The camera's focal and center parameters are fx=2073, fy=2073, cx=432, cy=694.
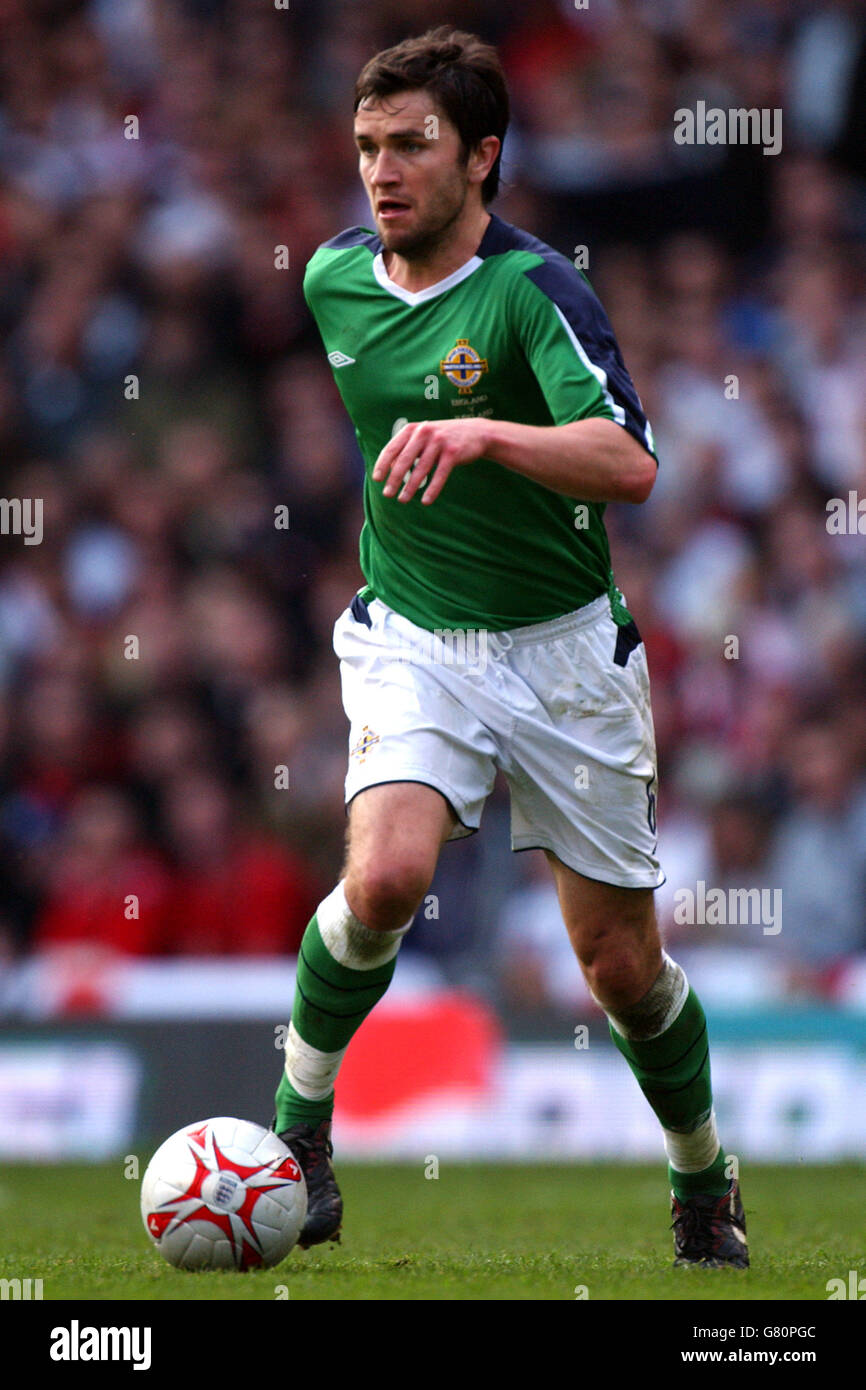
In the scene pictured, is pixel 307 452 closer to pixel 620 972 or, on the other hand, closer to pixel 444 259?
pixel 444 259

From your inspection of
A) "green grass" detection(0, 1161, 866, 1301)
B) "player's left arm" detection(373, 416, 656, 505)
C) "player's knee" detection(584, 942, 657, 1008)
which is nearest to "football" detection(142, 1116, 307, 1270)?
"green grass" detection(0, 1161, 866, 1301)

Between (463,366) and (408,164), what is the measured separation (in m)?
0.49

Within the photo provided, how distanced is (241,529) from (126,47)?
4.15 metres

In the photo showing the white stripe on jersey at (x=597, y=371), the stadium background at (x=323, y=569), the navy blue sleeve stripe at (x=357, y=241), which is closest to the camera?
the white stripe on jersey at (x=597, y=371)

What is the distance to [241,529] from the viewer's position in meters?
11.6

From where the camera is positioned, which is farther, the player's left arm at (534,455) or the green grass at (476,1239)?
the green grass at (476,1239)

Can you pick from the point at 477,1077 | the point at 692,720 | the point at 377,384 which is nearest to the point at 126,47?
the point at 692,720

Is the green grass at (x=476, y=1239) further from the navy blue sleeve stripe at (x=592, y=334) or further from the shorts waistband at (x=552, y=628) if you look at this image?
the navy blue sleeve stripe at (x=592, y=334)

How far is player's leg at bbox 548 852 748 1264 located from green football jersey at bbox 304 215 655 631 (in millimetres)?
689

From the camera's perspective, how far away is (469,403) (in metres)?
4.89

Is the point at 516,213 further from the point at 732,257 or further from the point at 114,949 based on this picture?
the point at 114,949

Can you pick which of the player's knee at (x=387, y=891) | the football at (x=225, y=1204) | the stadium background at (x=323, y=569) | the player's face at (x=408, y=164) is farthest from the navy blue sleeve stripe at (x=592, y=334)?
the stadium background at (x=323, y=569)

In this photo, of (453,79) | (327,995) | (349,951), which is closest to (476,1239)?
(327,995)

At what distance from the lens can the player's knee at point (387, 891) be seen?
465 centimetres
